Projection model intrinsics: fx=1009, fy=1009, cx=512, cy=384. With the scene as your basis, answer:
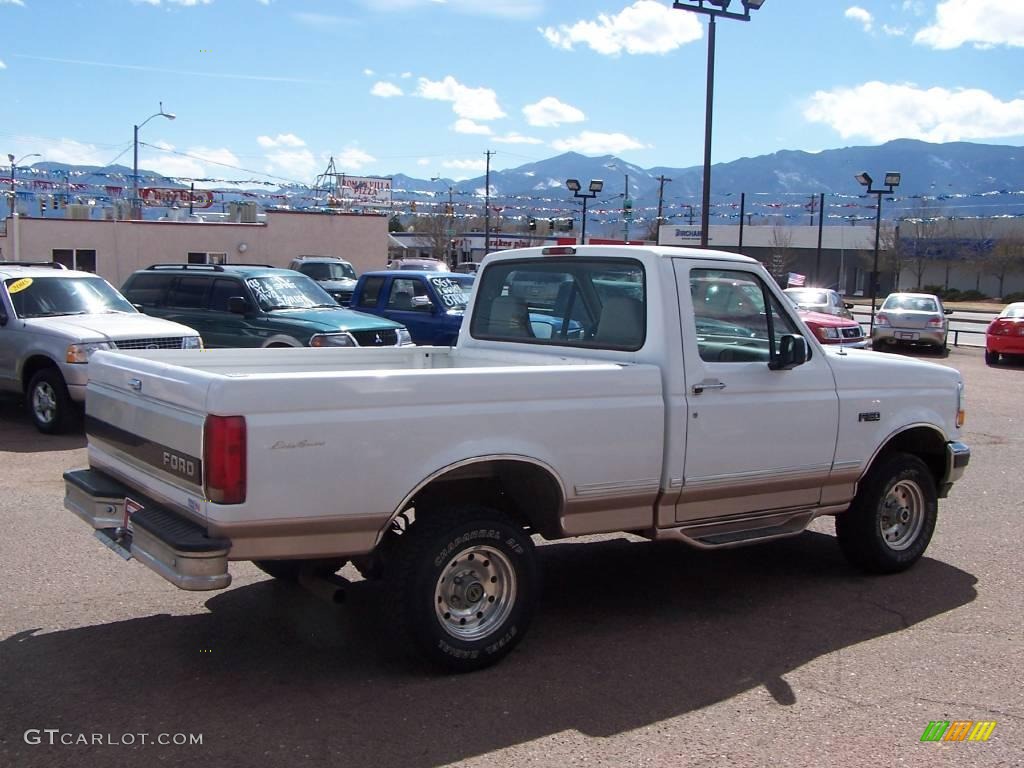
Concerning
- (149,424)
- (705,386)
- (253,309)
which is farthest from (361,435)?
(253,309)

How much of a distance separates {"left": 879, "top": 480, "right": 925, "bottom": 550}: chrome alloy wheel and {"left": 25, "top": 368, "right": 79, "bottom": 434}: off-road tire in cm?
811

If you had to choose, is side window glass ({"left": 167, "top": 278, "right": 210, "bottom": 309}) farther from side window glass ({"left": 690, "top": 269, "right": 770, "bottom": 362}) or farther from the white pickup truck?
side window glass ({"left": 690, "top": 269, "right": 770, "bottom": 362})

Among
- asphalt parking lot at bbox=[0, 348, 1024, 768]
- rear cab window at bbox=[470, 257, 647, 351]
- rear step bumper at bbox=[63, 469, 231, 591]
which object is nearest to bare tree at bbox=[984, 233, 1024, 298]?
asphalt parking lot at bbox=[0, 348, 1024, 768]

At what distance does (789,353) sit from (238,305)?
29.8 ft

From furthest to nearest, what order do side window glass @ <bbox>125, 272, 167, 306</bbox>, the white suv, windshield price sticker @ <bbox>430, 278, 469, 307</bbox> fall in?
windshield price sticker @ <bbox>430, 278, 469, 307</bbox> → side window glass @ <bbox>125, 272, 167, 306</bbox> → the white suv

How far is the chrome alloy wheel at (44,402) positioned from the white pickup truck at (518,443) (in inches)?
223

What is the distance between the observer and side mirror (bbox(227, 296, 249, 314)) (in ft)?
42.6

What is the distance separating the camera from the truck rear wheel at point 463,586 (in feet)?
14.5

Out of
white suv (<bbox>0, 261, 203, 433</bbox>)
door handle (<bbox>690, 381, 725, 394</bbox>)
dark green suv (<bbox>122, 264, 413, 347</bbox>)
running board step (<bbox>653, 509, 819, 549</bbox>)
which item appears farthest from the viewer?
dark green suv (<bbox>122, 264, 413, 347</bbox>)

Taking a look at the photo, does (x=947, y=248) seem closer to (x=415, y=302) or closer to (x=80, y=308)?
(x=415, y=302)

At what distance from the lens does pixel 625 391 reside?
16.2 ft

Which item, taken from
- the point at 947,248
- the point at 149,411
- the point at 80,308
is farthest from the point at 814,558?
the point at 947,248

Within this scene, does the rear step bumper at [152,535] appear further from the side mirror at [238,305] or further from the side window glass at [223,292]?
the side window glass at [223,292]

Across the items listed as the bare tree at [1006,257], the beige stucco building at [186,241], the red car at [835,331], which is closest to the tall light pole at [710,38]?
the red car at [835,331]
